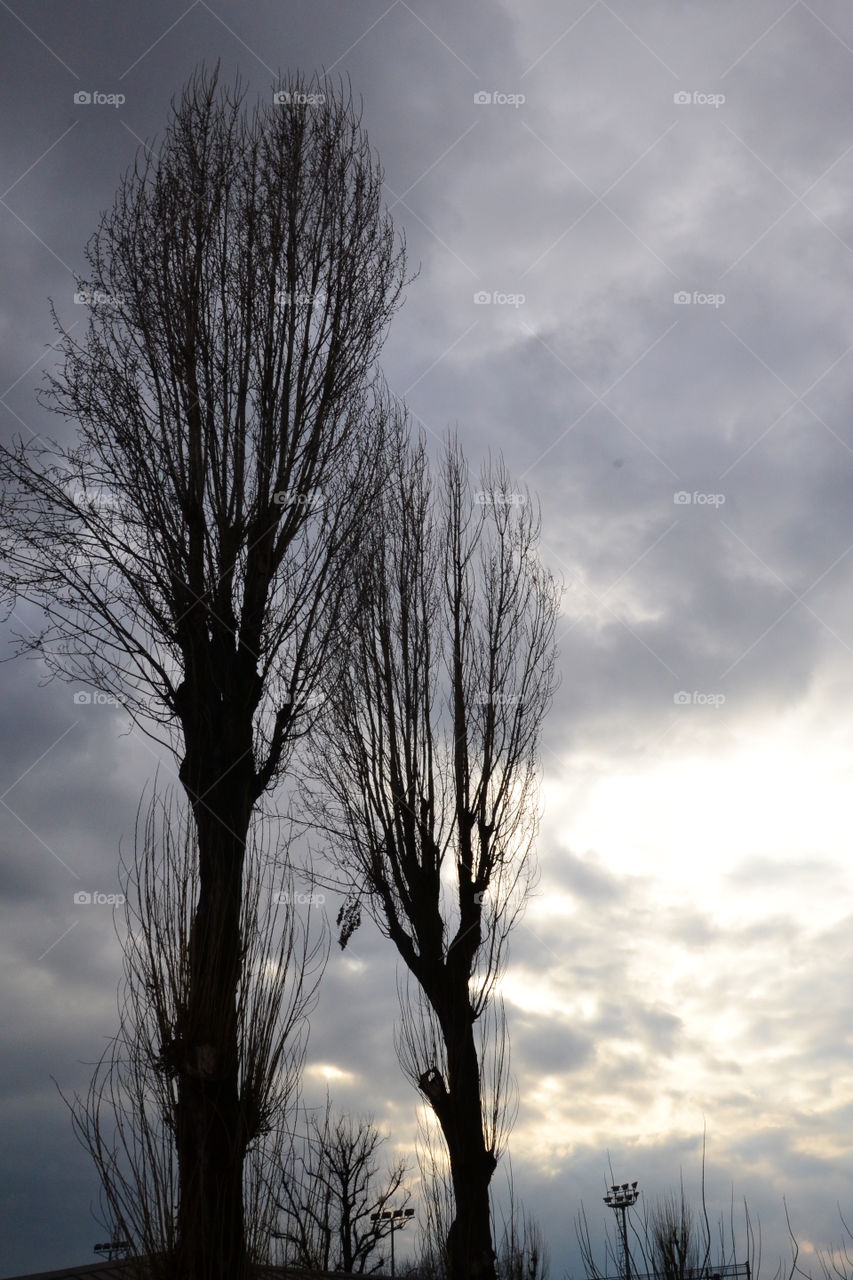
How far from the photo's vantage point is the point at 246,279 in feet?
21.4

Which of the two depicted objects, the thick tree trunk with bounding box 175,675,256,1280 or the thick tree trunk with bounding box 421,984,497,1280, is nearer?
the thick tree trunk with bounding box 175,675,256,1280

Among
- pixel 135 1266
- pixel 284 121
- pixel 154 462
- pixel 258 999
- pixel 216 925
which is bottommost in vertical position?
pixel 135 1266

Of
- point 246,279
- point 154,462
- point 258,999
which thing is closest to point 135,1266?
point 258,999

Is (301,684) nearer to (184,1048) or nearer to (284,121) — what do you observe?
(184,1048)

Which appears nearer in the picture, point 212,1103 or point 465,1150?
point 212,1103

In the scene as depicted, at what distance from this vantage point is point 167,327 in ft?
20.3

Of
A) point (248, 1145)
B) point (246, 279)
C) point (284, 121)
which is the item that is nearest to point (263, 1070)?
point (248, 1145)

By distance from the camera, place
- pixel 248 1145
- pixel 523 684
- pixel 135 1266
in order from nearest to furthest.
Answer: pixel 135 1266, pixel 248 1145, pixel 523 684

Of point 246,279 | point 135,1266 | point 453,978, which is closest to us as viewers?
point 135,1266

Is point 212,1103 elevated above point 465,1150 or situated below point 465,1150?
above

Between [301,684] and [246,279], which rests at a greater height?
[246,279]

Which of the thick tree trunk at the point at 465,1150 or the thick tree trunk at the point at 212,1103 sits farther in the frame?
the thick tree trunk at the point at 465,1150

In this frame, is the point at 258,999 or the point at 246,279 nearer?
the point at 258,999

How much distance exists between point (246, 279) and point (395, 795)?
5.10m
